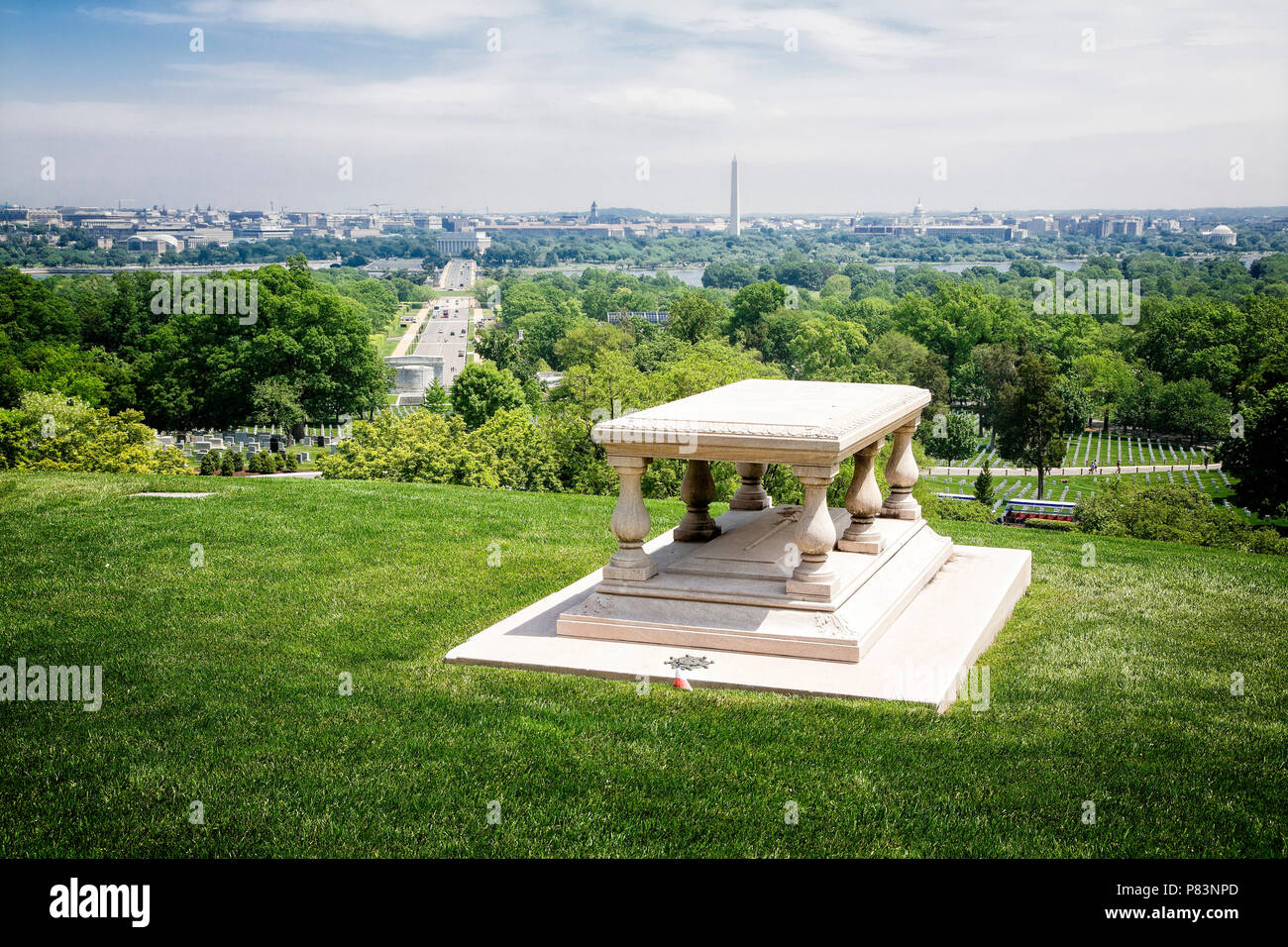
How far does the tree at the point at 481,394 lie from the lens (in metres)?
55.2

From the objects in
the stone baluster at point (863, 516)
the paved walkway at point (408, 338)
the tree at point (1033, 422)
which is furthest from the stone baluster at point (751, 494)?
the paved walkway at point (408, 338)

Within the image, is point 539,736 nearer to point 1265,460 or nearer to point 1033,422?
point 1265,460

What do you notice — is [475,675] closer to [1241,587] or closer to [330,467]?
[1241,587]

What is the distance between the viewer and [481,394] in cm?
5584

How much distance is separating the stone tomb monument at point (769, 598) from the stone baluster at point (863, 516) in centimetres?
2

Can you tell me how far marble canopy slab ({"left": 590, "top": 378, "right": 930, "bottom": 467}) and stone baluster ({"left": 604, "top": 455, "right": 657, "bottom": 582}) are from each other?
14cm

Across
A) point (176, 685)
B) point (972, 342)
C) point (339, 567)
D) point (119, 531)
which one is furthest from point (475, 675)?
point (972, 342)

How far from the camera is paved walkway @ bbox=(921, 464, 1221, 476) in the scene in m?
75.8

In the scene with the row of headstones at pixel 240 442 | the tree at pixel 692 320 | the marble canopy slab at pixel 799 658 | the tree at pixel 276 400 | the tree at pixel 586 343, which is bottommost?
the row of headstones at pixel 240 442

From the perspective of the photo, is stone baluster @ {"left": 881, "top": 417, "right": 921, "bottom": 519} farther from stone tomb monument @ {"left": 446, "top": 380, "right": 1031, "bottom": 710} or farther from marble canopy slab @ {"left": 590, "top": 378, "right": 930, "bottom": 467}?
marble canopy slab @ {"left": 590, "top": 378, "right": 930, "bottom": 467}

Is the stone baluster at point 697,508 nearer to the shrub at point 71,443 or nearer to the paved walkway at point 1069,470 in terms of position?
the shrub at point 71,443

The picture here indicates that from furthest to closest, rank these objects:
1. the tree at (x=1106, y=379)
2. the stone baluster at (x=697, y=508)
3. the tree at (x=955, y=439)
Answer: the tree at (x=1106, y=379), the tree at (x=955, y=439), the stone baluster at (x=697, y=508)
